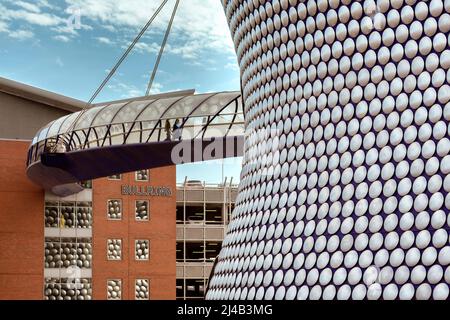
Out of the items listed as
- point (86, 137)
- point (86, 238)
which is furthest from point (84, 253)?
point (86, 137)

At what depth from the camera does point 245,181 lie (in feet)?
66.6

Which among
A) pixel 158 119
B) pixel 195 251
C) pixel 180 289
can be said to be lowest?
pixel 180 289

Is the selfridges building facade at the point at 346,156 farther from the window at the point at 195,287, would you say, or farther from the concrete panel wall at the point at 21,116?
the window at the point at 195,287

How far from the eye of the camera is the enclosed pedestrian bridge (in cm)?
3234

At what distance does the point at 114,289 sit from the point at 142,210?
412 cm

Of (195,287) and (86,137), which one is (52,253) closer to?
(86,137)

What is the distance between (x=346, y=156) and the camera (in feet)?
54.2

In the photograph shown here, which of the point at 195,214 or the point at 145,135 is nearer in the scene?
the point at 145,135

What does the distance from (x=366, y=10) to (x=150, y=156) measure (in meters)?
17.9

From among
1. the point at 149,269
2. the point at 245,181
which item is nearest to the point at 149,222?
the point at 149,269

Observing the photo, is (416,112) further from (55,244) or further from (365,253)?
(55,244)

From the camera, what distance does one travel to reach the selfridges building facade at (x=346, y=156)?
15016 mm

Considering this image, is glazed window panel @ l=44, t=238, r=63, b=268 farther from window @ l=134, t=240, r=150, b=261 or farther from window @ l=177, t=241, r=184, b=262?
window @ l=177, t=241, r=184, b=262

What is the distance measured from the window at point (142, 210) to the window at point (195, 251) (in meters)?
12.7
